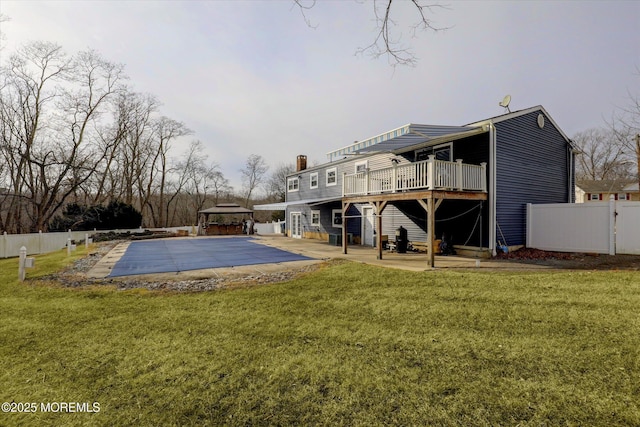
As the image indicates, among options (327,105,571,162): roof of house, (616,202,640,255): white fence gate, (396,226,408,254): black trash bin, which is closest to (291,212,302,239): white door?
(327,105,571,162): roof of house

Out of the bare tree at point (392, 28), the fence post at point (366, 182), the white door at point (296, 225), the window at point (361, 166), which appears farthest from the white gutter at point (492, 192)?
the white door at point (296, 225)

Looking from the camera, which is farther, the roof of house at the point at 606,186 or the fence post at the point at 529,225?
the roof of house at the point at 606,186

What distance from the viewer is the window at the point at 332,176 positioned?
18.8 meters

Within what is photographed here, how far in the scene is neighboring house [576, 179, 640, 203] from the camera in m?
30.1

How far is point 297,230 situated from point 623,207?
1755cm

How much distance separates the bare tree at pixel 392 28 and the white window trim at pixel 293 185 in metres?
19.0

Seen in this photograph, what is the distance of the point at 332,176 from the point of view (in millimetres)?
19125

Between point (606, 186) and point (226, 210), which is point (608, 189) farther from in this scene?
point (226, 210)

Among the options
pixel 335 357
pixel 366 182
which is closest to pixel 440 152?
pixel 366 182

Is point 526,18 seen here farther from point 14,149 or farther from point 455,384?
point 14,149

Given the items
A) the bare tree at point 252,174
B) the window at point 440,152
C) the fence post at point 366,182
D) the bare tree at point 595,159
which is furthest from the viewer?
the bare tree at point 252,174

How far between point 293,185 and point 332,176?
5672 millimetres

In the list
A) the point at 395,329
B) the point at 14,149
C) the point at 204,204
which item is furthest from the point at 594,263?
the point at 204,204

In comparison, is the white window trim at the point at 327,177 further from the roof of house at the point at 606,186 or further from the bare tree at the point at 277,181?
the roof of house at the point at 606,186
